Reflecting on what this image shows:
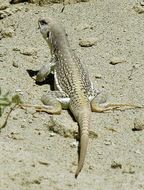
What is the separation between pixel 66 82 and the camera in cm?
706

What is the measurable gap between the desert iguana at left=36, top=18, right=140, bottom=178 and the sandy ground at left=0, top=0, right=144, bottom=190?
0.12 metres

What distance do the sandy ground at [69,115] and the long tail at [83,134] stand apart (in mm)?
81

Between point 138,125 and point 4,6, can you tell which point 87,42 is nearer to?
point 4,6

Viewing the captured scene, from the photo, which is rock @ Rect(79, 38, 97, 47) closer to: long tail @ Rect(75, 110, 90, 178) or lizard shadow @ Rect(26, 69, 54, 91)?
lizard shadow @ Rect(26, 69, 54, 91)

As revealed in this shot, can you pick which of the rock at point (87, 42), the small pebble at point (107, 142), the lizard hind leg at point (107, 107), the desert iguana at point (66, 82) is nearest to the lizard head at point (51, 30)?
the desert iguana at point (66, 82)

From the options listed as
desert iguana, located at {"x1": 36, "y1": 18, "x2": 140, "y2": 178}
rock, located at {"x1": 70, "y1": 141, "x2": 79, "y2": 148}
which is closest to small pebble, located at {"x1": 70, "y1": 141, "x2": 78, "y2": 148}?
rock, located at {"x1": 70, "y1": 141, "x2": 79, "y2": 148}

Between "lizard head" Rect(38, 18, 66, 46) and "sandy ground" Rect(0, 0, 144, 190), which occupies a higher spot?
"lizard head" Rect(38, 18, 66, 46)

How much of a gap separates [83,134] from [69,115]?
2.35 feet

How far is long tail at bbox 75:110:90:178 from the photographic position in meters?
5.75

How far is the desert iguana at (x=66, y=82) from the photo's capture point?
6.59m

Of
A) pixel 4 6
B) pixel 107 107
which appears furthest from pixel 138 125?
pixel 4 6

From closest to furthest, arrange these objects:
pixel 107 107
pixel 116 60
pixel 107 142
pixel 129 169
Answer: pixel 129 169, pixel 107 142, pixel 107 107, pixel 116 60

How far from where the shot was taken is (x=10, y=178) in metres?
5.27

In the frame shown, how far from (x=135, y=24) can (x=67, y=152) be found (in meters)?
3.27
